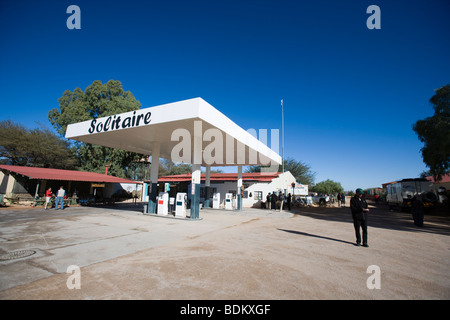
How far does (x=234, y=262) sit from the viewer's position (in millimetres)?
4605

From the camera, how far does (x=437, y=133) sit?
18.7 metres

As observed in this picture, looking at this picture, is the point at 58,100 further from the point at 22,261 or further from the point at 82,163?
the point at 22,261

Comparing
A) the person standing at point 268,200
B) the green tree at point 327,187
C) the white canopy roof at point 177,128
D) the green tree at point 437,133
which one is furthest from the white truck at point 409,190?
the green tree at point 327,187

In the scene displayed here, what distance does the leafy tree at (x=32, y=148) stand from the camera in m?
25.2

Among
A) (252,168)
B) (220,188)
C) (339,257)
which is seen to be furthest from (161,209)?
(252,168)

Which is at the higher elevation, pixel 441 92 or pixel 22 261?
pixel 441 92

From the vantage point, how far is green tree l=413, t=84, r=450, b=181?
18266 mm

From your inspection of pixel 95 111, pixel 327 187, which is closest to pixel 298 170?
pixel 327 187

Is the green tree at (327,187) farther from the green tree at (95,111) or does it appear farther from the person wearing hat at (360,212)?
the person wearing hat at (360,212)

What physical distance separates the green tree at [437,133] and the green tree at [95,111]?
33.5 m

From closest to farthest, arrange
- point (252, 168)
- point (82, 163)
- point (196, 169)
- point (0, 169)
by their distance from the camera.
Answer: point (196, 169) < point (0, 169) < point (82, 163) < point (252, 168)

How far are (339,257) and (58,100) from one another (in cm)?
3608

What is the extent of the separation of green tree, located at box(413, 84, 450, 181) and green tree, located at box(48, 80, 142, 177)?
110 feet

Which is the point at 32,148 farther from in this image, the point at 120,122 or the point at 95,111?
the point at 120,122
